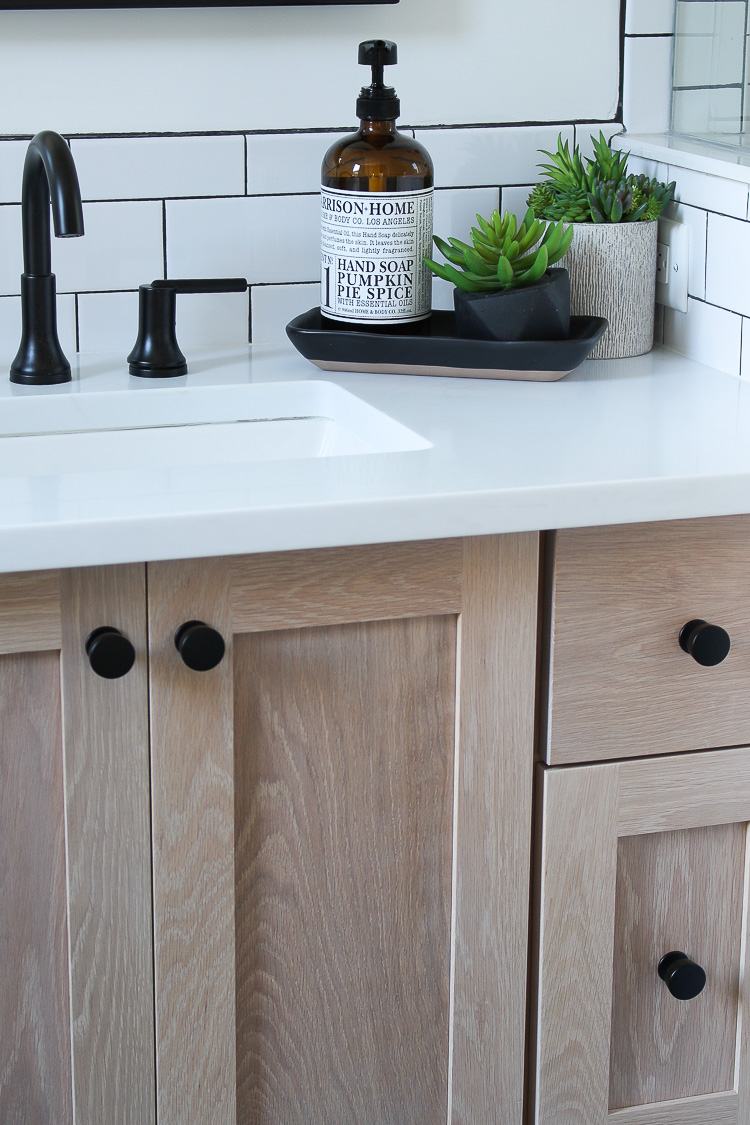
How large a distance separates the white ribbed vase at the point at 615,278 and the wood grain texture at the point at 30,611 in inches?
27.4

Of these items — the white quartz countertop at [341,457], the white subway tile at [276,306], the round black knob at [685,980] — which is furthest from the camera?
the white subway tile at [276,306]

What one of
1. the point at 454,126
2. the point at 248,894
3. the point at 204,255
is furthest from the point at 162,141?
the point at 248,894

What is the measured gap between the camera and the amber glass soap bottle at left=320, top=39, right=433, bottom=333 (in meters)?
1.23

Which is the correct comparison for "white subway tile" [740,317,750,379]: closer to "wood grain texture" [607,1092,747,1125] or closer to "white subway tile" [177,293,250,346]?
"white subway tile" [177,293,250,346]

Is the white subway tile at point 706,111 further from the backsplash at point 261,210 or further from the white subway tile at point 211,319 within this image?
the white subway tile at point 211,319

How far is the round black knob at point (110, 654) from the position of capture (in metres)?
0.88

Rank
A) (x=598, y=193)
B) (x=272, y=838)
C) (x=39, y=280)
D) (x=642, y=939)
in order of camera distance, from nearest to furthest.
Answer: (x=272, y=838) < (x=642, y=939) < (x=39, y=280) < (x=598, y=193)

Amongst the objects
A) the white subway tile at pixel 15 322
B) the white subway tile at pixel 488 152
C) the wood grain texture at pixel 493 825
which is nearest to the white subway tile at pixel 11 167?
the white subway tile at pixel 15 322

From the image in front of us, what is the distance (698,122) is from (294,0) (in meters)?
0.46

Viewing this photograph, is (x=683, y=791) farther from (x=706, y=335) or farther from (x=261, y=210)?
(x=261, y=210)

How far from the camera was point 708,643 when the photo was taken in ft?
3.24

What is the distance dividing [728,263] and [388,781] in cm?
64

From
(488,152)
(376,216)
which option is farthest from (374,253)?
(488,152)

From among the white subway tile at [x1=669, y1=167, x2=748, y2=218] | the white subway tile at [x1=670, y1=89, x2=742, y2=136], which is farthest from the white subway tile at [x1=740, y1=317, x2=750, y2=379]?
the white subway tile at [x1=670, y1=89, x2=742, y2=136]
